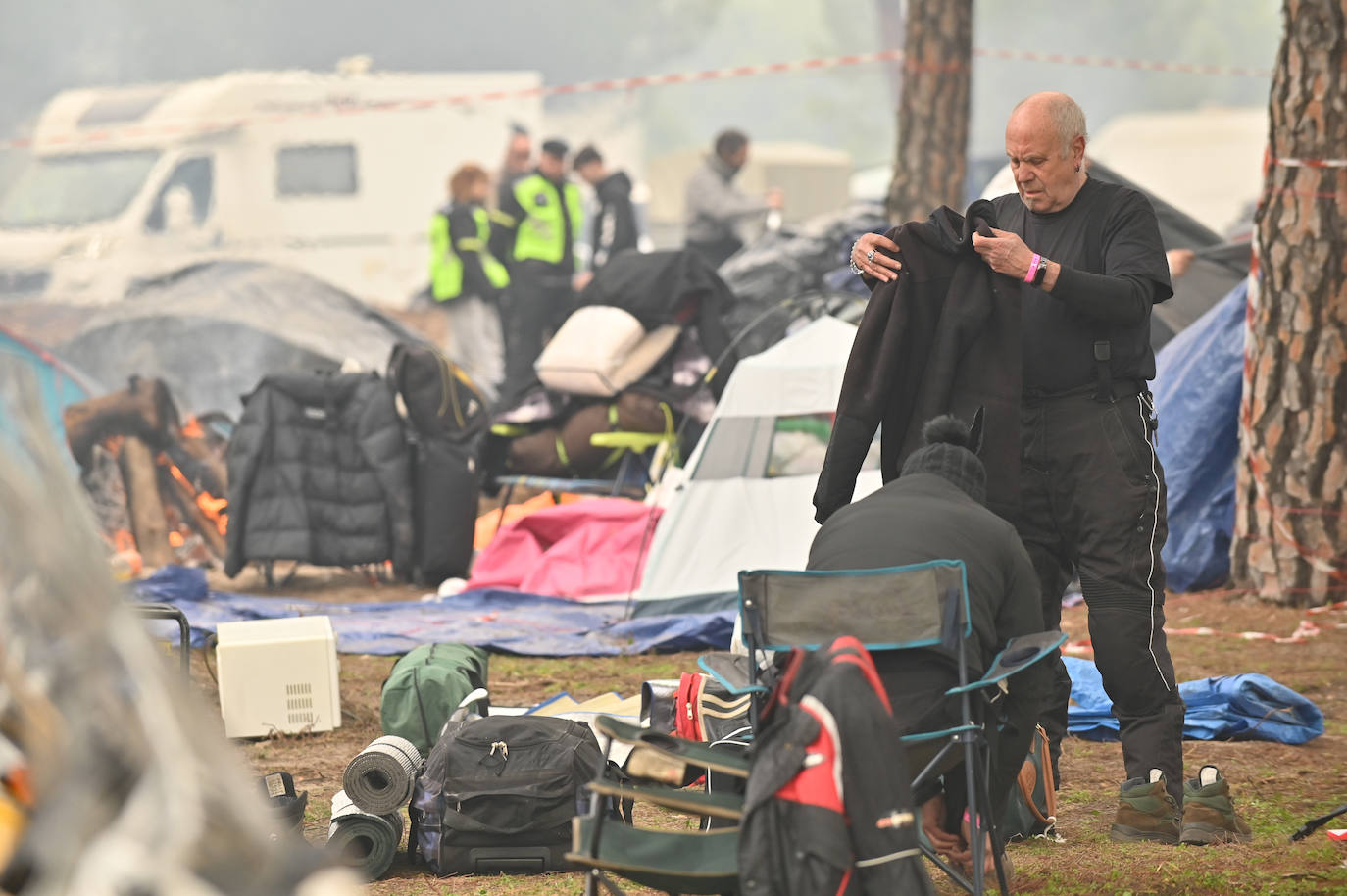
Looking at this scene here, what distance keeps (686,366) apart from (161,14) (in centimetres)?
915

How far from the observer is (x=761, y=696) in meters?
3.29

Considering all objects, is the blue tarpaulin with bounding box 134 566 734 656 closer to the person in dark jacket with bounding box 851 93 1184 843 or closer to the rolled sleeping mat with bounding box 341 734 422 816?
the rolled sleeping mat with bounding box 341 734 422 816

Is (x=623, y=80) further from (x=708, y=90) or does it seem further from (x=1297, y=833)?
(x=1297, y=833)

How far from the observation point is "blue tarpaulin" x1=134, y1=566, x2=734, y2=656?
6.71m

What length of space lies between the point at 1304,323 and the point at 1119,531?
3.43 m

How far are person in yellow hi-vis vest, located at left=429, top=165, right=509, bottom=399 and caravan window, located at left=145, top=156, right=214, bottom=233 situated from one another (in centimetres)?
228

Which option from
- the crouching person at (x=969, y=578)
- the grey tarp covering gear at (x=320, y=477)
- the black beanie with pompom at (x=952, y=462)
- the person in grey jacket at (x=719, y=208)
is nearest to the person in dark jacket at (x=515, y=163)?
the person in grey jacket at (x=719, y=208)

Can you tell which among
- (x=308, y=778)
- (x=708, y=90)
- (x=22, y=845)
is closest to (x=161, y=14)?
(x=708, y=90)

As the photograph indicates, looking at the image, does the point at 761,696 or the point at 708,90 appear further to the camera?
the point at 708,90

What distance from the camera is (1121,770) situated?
4.61m

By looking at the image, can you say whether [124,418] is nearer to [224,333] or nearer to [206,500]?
[206,500]

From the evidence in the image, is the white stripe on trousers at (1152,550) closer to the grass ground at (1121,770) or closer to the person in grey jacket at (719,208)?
the grass ground at (1121,770)

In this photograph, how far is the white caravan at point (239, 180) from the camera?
47.0ft

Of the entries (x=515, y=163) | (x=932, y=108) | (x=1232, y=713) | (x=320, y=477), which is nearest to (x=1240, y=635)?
(x=1232, y=713)
